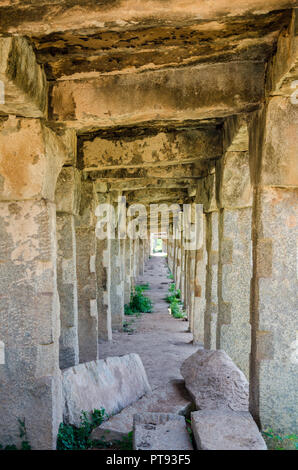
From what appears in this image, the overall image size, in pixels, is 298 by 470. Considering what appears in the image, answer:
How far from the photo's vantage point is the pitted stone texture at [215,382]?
3.90 metres

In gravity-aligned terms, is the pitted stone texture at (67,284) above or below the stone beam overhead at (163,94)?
below

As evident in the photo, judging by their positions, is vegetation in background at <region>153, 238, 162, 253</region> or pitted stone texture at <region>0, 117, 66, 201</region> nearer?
pitted stone texture at <region>0, 117, 66, 201</region>

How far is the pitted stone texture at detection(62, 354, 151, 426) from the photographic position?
4.09 m

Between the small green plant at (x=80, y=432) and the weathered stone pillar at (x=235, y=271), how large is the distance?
2010 millimetres

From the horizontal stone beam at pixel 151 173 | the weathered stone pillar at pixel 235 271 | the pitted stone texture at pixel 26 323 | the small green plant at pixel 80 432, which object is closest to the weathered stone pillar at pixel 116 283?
the horizontal stone beam at pixel 151 173

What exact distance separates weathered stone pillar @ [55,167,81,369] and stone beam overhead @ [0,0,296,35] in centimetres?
277

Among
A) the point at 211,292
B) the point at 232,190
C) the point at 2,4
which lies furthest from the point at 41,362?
the point at 211,292

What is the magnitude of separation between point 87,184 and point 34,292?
3.63 metres

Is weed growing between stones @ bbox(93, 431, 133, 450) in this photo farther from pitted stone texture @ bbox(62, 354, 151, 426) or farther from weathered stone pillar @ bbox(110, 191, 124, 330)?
weathered stone pillar @ bbox(110, 191, 124, 330)

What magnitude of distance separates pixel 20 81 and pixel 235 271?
3.82 meters

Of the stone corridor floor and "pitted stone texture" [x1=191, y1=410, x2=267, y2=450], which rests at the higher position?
"pitted stone texture" [x1=191, y1=410, x2=267, y2=450]

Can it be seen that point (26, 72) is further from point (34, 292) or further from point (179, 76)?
point (34, 292)

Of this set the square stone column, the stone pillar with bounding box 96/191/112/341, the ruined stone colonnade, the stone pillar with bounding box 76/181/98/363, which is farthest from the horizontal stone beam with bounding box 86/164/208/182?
the ruined stone colonnade

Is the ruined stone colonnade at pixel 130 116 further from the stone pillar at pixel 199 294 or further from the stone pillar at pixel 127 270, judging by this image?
the stone pillar at pixel 127 270
